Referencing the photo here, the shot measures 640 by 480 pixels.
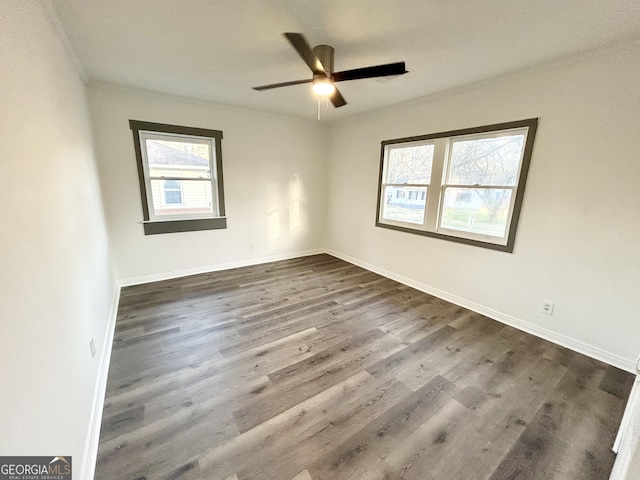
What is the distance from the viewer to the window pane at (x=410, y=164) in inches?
139

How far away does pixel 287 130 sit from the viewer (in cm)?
456

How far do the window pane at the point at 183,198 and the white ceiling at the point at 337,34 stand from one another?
1334 millimetres

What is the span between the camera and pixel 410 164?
3756 millimetres

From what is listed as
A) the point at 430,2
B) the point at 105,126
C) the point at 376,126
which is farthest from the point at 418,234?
the point at 105,126

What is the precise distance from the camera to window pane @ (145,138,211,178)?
3.57 meters

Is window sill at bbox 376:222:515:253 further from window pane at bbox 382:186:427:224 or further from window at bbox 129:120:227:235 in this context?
window at bbox 129:120:227:235

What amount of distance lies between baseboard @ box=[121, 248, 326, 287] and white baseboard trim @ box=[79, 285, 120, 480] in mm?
1269

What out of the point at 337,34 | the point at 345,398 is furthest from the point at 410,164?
the point at 345,398

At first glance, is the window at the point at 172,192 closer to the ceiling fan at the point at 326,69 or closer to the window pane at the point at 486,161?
the ceiling fan at the point at 326,69

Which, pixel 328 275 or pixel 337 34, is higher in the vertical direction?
pixel 337 34

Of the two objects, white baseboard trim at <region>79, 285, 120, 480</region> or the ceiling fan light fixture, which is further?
the ceiling fan light fixture

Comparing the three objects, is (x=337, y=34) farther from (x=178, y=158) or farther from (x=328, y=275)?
(x=328, y=275)

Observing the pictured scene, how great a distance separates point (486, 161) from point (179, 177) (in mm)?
4003

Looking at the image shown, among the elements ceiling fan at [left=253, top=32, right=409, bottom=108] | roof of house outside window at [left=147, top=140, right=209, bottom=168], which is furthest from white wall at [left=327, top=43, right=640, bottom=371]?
roof of house outside window at [left=147, top=140, right=209, bottom=168]
